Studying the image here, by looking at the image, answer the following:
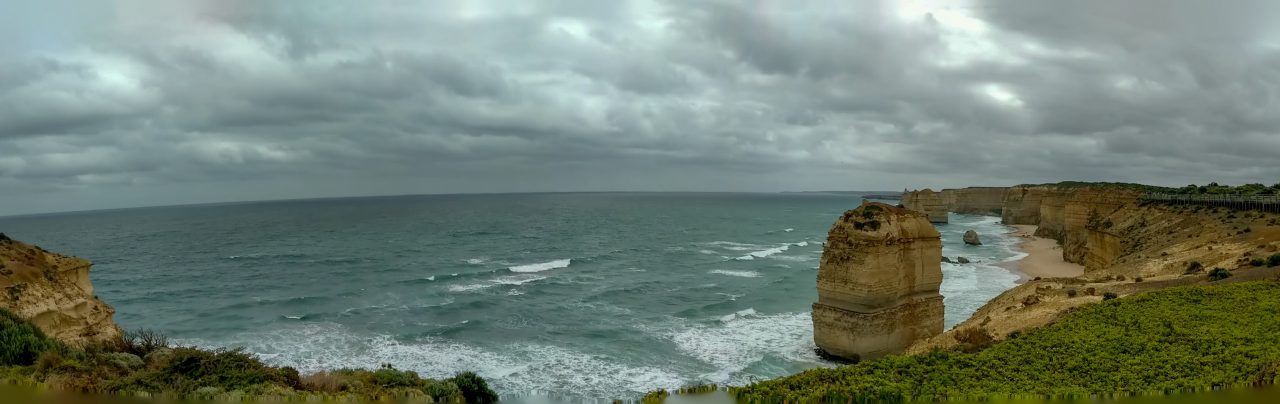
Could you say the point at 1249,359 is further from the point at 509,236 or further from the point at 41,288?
the point at 509,236

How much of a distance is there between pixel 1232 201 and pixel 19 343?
68258 millimetres

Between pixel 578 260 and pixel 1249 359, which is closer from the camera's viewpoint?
pixel 1249 359

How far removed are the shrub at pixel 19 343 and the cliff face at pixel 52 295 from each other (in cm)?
289

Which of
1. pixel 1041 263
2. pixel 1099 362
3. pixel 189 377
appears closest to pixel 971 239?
pixel 1041 263

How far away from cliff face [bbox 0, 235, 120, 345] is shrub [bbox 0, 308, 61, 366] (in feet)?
9.48

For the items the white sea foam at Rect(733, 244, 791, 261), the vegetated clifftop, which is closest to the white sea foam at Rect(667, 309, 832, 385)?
the vegetated clifftop

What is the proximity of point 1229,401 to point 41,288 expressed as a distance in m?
30.3

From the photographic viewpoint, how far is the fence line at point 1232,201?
42981 mm

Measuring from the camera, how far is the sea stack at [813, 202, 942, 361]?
2533cm

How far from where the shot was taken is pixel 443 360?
2878cm

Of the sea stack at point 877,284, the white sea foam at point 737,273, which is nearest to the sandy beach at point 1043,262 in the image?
the white sea foam at point 737,273

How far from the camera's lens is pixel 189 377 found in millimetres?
12727

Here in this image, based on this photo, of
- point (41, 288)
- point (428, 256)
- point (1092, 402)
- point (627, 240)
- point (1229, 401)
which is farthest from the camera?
point (627, 240)

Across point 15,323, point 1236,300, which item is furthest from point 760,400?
point 15,323
